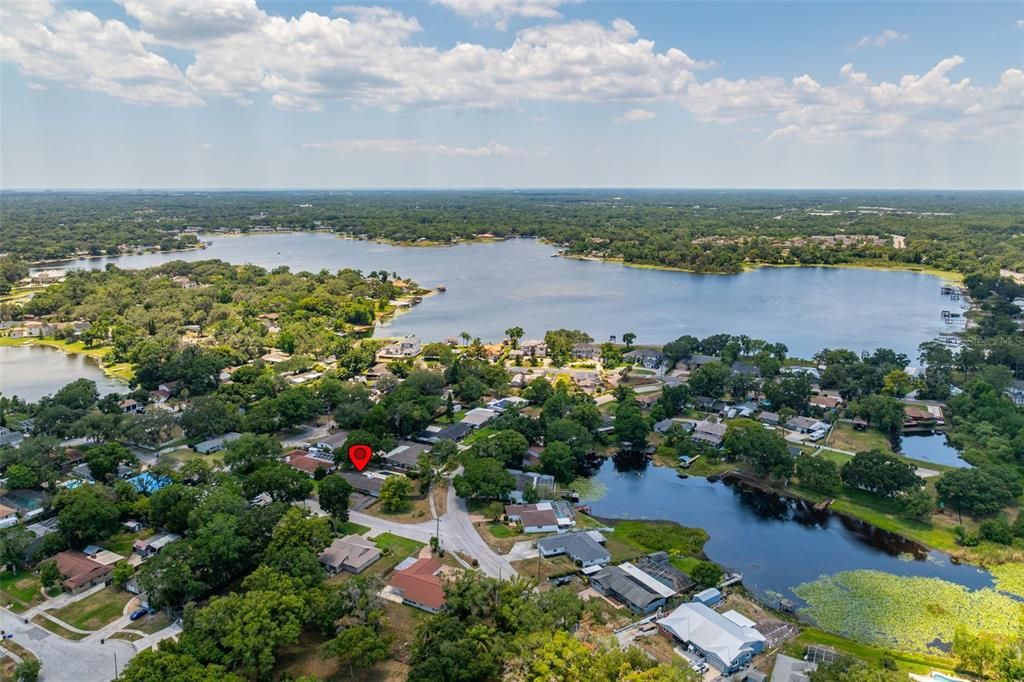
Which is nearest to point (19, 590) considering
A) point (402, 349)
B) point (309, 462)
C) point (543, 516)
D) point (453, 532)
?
point (309, 462)

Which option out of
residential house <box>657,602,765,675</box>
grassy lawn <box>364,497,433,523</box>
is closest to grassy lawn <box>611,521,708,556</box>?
residential house <box>657,602,765,675</box>

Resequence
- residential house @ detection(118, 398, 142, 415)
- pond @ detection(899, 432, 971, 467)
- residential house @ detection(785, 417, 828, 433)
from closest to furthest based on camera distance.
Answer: pond @ detection(899, 432, 971, 467), residential house @ detection(785, 417, 828, 433), residential house @ detection(118, 398, 142, 415)

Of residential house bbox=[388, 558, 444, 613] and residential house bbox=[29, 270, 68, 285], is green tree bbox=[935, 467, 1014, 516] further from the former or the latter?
residential house bbox=[29, 270, 68, 285]

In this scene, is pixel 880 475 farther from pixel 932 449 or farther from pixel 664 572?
pixel 664 572

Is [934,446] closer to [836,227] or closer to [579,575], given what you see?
[579,575]

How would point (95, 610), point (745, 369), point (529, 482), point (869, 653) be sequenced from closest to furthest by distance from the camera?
point (869, 653) < point (95, 610) < point (529, 482) < point (745, 369)

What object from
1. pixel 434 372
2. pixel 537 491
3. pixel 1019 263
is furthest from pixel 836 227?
pixel 537 491
